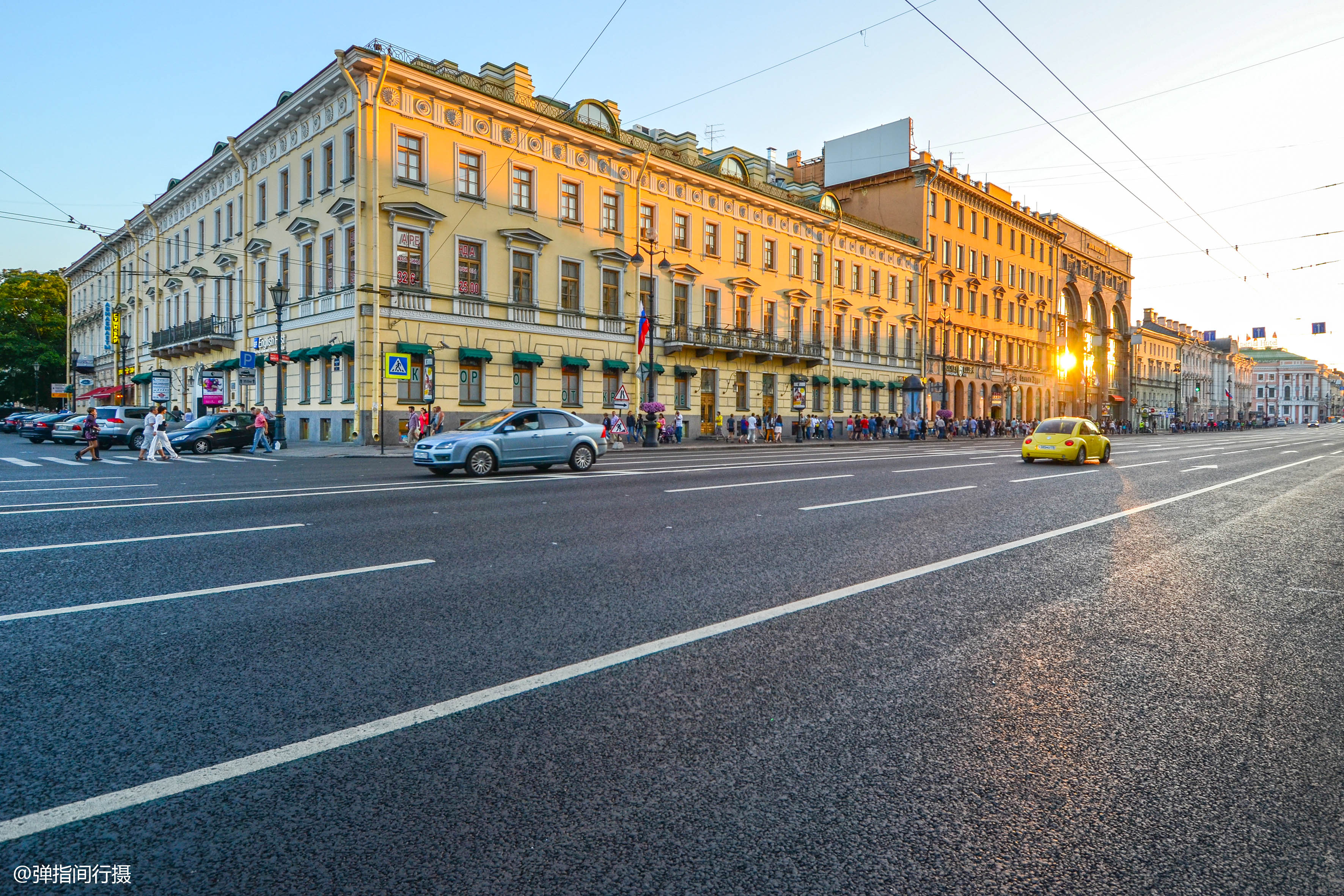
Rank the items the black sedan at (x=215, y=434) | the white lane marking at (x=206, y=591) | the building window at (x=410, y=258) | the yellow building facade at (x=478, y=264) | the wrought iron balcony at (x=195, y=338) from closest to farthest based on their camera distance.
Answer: the white lane marking at (x=206, y=591) → the black sedan at (x=215, y=434) → the yellow building facade at (x=478, y=264) → the building window at (x=410, y=258) → the wrought iron balcony at (x=195, y=338)

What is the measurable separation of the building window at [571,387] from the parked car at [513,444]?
54.4 ft

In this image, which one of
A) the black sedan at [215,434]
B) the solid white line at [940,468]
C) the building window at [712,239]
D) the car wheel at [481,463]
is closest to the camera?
the car wheel at [481,463]

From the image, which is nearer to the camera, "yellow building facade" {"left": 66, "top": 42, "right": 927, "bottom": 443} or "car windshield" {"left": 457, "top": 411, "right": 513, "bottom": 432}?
"car windshield" {"left": 457, "top": 411, "right": 513, "bottom": 432}

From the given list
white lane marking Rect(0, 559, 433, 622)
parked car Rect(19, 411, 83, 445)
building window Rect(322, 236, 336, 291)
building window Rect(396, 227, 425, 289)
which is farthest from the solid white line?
parked car Rect(19, 411, 83, 445)

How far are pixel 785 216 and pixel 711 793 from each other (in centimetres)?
4767

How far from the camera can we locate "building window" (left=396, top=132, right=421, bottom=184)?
30.0 m

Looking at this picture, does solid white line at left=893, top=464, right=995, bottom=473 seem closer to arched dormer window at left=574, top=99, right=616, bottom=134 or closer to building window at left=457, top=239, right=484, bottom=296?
building window at left=457, top=239, right=484, bottom=296

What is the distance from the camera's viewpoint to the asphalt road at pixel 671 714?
2.38m

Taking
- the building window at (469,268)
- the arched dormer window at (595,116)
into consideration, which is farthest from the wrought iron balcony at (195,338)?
the arched dormer window at (595,116)

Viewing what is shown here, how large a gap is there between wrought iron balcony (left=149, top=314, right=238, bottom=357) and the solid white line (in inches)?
1378

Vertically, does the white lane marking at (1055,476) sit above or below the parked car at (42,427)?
below

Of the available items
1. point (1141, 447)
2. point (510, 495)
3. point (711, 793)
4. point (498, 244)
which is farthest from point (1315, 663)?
A: point (1141, 447)

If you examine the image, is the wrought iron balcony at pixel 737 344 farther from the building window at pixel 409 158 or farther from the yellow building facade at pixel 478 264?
the building window at pixel 409 158

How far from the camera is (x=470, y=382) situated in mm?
32031
